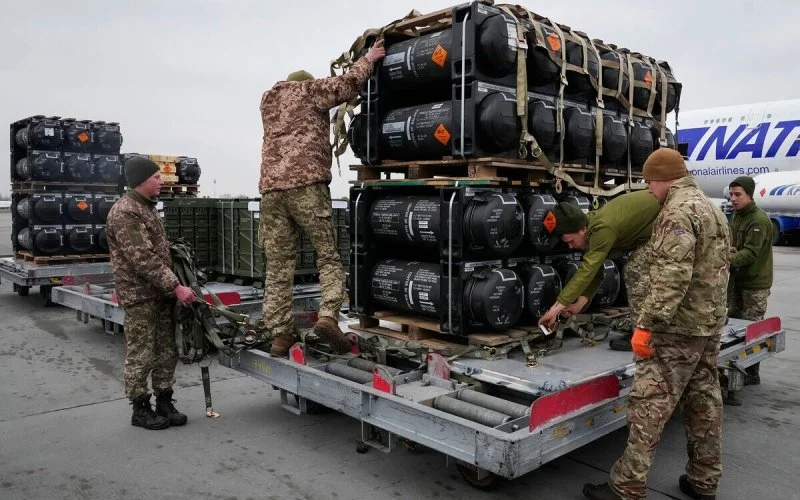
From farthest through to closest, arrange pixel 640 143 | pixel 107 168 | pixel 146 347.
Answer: pixel 107 168 < pixel 640 143 < pixel 146 347

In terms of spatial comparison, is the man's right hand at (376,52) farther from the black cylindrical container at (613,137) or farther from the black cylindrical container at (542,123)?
the black cylindrical container at (613,137)

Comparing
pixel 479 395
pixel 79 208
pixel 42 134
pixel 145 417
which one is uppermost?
pixel 42 134

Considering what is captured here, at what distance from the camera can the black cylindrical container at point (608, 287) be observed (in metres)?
5.80

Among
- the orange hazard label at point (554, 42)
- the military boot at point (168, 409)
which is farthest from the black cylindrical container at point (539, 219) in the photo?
the military boot at point (168, 409)

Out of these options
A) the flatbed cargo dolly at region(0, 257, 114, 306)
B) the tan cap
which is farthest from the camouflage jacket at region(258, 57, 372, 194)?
the flatbed cargo dolly at region(0, 257, 114, 306)

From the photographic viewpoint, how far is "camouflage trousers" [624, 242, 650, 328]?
5.20m

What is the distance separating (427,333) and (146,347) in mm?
2250

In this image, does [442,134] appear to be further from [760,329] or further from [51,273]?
[51,273]

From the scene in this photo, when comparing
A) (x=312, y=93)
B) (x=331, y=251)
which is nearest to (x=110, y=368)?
(x=331, y=251)

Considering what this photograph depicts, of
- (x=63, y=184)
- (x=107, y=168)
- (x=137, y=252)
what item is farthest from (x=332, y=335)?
(x=63, y=184)

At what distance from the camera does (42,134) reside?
11.0 meters

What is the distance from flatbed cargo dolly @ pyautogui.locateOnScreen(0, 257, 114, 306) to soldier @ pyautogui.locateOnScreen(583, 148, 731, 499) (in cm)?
842

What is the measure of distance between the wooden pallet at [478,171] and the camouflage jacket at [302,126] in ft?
1.82

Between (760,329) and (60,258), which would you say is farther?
(60,258)
